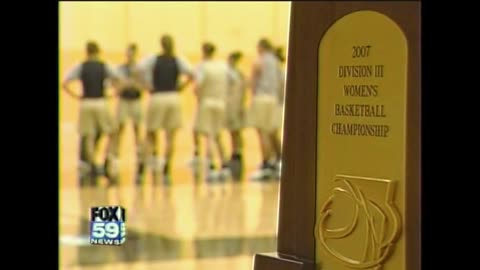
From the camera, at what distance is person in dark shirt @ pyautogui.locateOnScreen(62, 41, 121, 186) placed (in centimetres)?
1035

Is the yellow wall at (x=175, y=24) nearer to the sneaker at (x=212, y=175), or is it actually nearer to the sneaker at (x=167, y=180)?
the sneaker at (x=212, y=175)

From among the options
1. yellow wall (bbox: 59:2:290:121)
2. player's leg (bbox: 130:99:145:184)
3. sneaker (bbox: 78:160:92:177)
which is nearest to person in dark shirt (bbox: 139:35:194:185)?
player's leg (bbox: 130:99:145:184)

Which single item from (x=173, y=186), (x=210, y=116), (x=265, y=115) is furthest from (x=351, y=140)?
(x=265, y=115)

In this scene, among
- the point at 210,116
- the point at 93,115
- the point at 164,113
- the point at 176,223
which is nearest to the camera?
the point at 176,223

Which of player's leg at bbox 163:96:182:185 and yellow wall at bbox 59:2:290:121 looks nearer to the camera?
player's leg at bbox 163:96:182:185

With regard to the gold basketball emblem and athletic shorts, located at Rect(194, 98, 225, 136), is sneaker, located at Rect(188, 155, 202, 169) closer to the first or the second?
athletic shorts, located at Rect(194, 98, 225, 136)

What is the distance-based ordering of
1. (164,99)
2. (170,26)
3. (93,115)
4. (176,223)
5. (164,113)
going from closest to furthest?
(176,223) < (93,115) < (164,99) < (164,113) < (170,26)

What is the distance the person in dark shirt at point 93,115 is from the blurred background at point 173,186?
0.73ft

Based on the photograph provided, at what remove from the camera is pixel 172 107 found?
1098 centimetres

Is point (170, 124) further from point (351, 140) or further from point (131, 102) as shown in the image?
point (351, 140)

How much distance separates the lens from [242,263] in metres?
5.23

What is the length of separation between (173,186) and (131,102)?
1.67 m

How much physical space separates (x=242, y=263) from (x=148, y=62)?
579cm

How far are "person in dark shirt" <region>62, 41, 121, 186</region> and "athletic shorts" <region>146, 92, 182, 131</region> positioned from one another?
0.43 m
